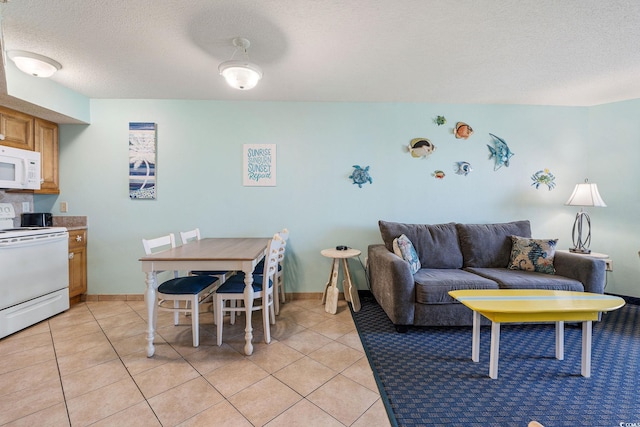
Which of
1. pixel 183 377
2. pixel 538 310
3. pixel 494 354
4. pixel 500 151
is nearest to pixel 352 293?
pixel 494 354

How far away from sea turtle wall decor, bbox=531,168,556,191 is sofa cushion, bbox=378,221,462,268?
1344mm

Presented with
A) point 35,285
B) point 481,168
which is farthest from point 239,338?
point 481,168

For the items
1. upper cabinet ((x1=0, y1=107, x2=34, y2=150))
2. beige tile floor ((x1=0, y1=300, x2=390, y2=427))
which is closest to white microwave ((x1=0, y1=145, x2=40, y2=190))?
upper cabinet ((x1=0, y1=107, x2=34, y2=150))

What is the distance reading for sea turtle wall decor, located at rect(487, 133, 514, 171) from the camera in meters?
3.20

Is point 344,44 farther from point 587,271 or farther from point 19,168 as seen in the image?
point 19,168

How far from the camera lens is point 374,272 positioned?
281 centimetres

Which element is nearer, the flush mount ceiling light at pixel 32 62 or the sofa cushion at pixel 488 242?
the flush mount ceiling light at pixel 32 62

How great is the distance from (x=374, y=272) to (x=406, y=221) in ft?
2.74

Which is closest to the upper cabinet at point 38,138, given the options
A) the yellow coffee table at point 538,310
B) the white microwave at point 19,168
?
the white microwave at point 19,168

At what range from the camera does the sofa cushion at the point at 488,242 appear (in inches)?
111

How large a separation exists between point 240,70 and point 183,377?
85.8 inches

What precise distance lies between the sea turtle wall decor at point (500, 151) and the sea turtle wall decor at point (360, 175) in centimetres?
159

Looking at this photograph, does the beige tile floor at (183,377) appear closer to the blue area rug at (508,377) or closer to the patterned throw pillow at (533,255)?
the blue area rug at (508,377)

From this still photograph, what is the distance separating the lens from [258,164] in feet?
10.2
